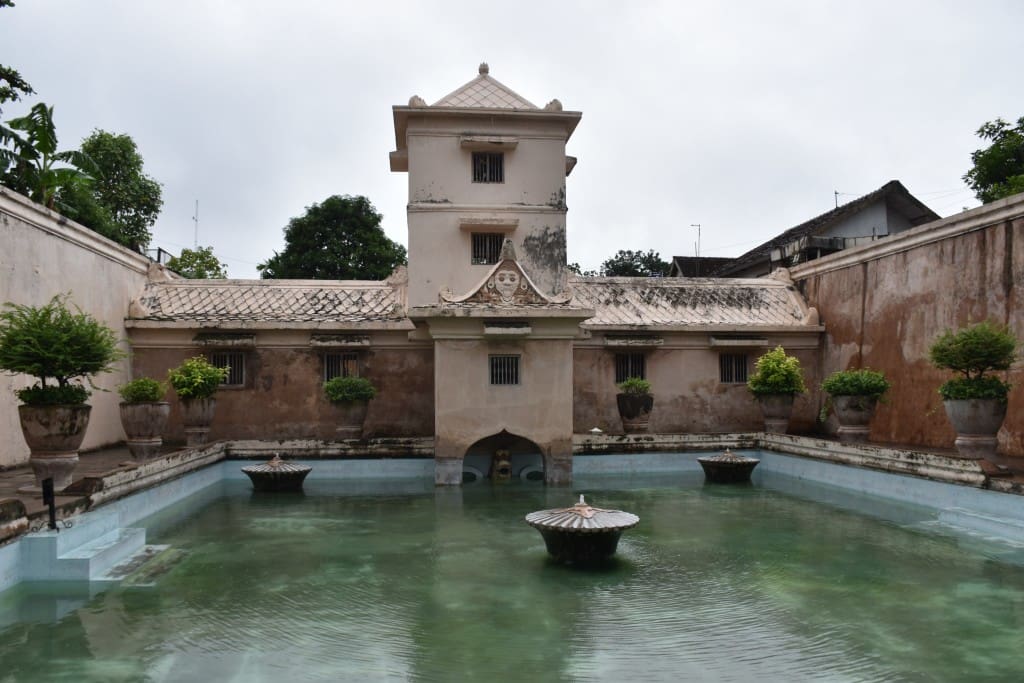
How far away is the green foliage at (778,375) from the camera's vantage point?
45.4ft

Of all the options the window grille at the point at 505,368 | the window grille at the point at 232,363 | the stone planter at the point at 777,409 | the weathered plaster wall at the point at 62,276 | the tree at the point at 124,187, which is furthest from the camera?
the tree at the point at 124,187

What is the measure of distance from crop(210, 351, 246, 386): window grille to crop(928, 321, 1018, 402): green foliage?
39.8ft

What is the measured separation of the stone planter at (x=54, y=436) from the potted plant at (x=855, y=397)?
33.7 feet

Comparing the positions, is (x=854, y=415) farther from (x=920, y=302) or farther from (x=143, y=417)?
(x=143, y=417)

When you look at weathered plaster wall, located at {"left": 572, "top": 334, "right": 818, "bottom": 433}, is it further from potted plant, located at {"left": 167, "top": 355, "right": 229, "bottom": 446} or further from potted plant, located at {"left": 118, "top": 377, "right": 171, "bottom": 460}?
potted plant, located at {"left": 118, "top": 377, "right": 171, "bottom": 460}

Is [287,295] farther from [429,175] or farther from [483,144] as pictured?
[483,144]

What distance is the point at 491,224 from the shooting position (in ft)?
47.4

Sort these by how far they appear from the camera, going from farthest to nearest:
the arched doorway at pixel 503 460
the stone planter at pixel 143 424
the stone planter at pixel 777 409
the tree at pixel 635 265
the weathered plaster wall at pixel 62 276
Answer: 1. the tree at pixel 635 265
2. the stone planter at pixel 777 409
3. the arched doorway at pixel 503 460
4. the weathered plaster wall at pixel 62 276
5. the stone planter at pixel 143 424

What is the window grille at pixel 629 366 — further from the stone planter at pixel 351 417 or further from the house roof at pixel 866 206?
the house roof at pixel 866 206

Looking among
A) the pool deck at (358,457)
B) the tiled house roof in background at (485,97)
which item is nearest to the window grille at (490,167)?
the tiled house roof in background at (485,97)

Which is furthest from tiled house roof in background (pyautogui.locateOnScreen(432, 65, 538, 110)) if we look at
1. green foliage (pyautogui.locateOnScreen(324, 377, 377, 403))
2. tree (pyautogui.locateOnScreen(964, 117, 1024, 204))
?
tree (pyautogui.locateOnScreen(964, 117, 1024, 204))

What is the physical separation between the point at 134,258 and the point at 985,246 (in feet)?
51.0

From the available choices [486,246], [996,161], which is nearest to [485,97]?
[486,246]

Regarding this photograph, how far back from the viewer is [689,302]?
17.3 meters
